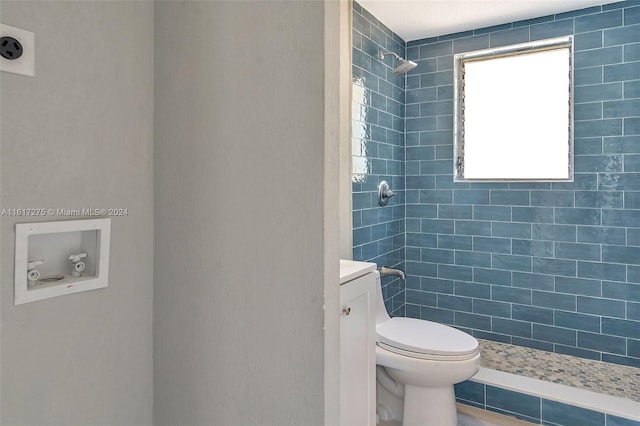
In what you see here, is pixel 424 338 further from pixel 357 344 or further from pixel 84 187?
pixel 84 187

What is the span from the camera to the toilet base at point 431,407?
2.12m

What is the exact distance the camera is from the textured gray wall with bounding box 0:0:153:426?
97cm

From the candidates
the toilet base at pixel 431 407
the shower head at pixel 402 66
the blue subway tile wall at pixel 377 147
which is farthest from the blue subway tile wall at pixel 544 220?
the toilet base at pixel 431 407

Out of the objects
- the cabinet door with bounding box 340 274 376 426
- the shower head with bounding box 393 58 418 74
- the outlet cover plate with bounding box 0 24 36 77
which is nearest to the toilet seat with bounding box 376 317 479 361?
the cabinet door with bounding box 340 274 376 426

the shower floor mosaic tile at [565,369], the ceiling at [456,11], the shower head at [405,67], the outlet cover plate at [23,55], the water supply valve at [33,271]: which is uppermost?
the ceiling at [456,11]

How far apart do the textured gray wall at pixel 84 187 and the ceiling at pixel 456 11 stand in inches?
73.8

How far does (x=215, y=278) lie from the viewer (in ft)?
3.77

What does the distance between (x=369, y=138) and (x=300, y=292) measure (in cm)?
185

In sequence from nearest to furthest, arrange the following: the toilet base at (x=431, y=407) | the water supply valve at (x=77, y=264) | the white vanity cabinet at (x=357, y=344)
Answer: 1. the water supply valve at (x=77, y=264)
2. the white vanity cabinet at (x=357, y=344)
3. the toilet base at (x=431, y=407)

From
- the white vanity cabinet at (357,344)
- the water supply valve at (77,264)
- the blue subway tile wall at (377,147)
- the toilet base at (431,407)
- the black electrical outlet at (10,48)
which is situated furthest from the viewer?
the blue subway tile wall at (377,147)

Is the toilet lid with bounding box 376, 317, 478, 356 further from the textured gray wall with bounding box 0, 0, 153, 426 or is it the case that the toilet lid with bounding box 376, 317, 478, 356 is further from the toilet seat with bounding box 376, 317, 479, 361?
the textured gray wall with bounding box 0, 0, 153, 426

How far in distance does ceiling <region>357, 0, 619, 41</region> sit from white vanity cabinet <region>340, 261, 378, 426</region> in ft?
6.02

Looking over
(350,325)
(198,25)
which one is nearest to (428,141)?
(350,325)

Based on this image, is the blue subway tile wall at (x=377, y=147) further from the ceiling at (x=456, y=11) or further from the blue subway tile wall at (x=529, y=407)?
the blue subway tile wall at (x=529, y=407)
